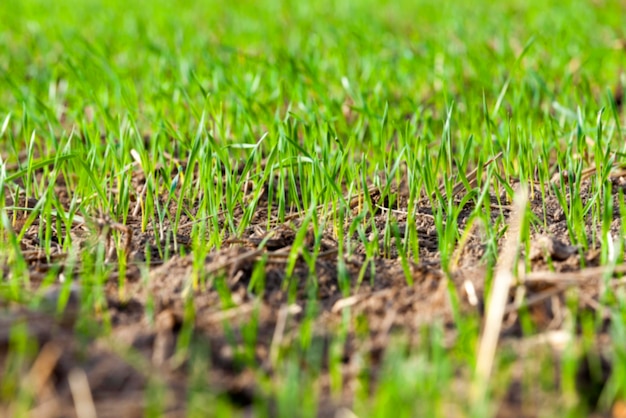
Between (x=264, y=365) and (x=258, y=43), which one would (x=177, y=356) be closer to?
(x=264, y=365)

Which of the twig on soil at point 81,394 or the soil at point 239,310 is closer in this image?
the twig on soil at point 81,394

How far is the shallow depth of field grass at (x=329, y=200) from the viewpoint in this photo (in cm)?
149

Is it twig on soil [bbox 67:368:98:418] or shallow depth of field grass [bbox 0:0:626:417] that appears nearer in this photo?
twig on soil [bbox 67:368:98:418]

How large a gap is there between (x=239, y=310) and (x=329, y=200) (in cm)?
72

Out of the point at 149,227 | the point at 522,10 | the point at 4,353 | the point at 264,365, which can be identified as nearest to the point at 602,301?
the point at 264,365

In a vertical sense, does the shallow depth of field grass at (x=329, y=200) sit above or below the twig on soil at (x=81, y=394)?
below

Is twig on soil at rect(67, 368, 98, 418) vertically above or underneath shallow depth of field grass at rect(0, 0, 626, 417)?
above

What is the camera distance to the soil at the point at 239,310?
1.49 meters

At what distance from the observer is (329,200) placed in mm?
2424

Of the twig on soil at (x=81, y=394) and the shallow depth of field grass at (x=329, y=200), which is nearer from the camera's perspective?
the twig on soil at (x=81, y=394)

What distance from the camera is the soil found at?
58.8 inches

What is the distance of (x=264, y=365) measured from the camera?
1600 millimetres

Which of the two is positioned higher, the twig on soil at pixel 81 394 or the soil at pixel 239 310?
the twig on soil at pixel 81 394

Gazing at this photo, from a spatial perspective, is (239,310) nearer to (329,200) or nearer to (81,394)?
(81,394)
